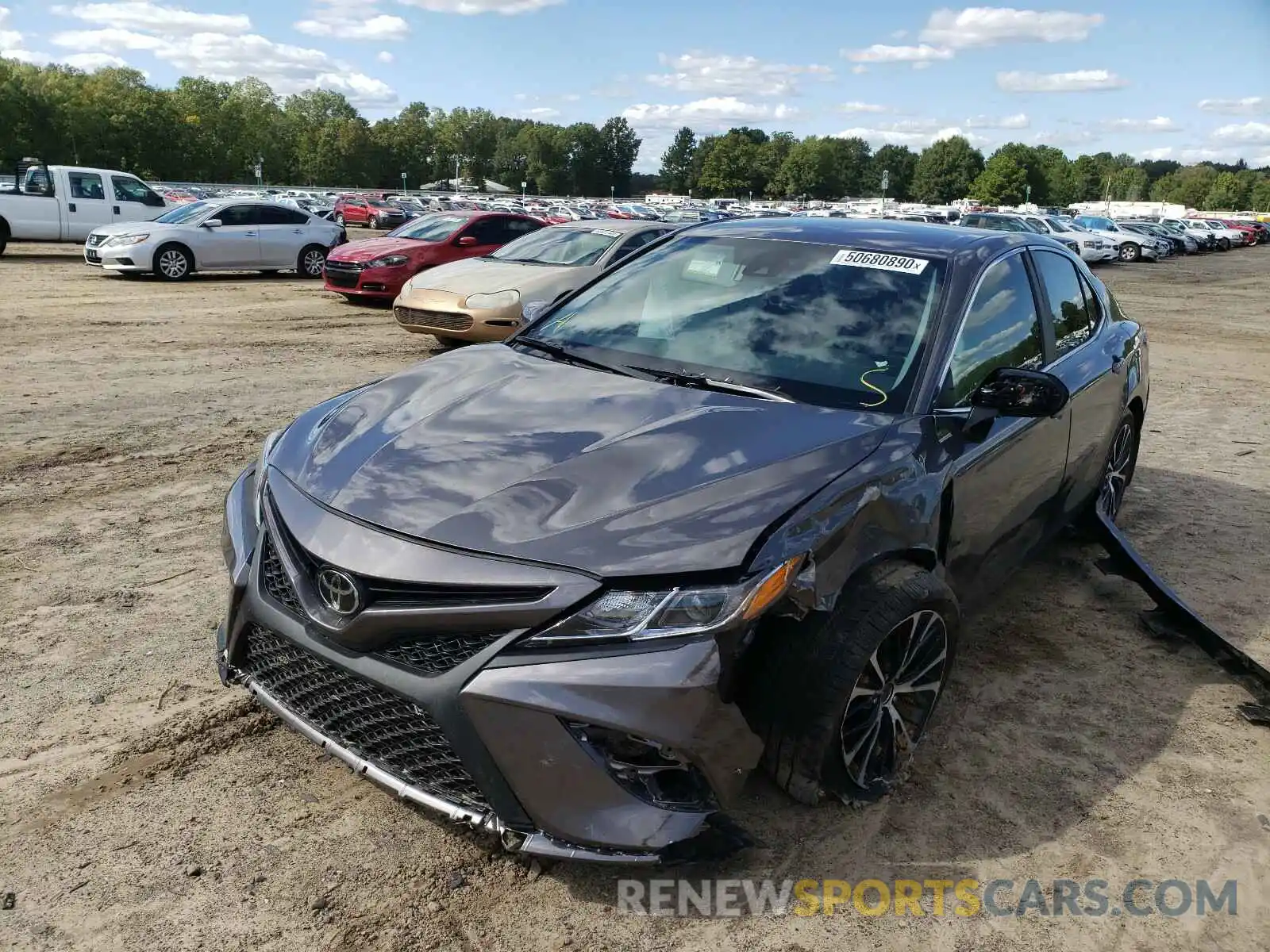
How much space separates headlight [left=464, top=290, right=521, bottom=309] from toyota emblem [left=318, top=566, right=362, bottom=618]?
8030 mm

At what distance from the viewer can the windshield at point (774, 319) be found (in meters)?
3.41

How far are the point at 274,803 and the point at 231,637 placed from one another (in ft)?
1.68

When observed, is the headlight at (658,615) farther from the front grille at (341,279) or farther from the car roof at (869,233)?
the front grille at (341,279)

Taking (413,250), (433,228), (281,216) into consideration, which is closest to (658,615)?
(413,250)

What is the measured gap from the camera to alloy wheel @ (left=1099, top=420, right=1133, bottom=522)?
17.8 feet

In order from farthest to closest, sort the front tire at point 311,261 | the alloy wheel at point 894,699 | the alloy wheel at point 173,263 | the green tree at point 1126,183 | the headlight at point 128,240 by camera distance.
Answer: the green tree at point 1126,183
the front tire at point 311,261
the alloy wheel at point 173,263
the headlight at point 128,240
the alloy wheel at point 894,699

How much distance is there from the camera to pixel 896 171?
17262cm

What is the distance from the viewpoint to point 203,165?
11256cm

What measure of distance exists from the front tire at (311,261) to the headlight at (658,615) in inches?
696

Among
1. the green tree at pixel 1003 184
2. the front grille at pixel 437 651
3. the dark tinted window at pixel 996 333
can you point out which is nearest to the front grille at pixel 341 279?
the dark tinted window at pixel 996 333

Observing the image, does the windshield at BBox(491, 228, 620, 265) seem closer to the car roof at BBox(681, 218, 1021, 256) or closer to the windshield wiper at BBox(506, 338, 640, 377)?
the car roof at BBox(681, 218, 1021, 256)

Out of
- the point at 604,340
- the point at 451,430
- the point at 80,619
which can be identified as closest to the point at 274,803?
the point at 451,430

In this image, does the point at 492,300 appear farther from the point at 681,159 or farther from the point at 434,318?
the point at 681,159

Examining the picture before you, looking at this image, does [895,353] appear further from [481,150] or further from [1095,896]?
[481,150]
